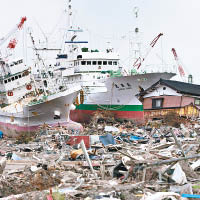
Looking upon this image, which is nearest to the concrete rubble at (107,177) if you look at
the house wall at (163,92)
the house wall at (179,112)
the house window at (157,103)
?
the house wall at (179,112)

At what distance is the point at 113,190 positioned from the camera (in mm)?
7875

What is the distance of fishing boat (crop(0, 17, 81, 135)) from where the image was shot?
24109 millimetres

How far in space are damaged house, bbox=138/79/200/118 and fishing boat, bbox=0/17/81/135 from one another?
22.4ft

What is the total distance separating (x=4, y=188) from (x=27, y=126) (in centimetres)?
1620

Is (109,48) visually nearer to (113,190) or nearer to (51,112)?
(51,112)

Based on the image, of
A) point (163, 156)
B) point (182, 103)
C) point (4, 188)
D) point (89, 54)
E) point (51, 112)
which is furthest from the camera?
point (89, 54)

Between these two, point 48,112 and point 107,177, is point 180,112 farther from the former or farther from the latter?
point 107,177

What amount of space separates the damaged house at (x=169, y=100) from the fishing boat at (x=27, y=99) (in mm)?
6827

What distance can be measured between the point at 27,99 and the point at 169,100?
12.4m

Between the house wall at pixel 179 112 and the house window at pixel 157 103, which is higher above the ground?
the house window at pixel 157 103

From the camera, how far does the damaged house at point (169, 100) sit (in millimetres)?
27094

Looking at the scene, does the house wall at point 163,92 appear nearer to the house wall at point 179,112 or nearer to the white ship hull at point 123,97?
the white ship hull at point 123,97

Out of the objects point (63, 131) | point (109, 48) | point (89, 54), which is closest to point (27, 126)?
point (63, 131)

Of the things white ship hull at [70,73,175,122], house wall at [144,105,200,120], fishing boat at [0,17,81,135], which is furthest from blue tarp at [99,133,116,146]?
house wall at [144,105,200,120]
